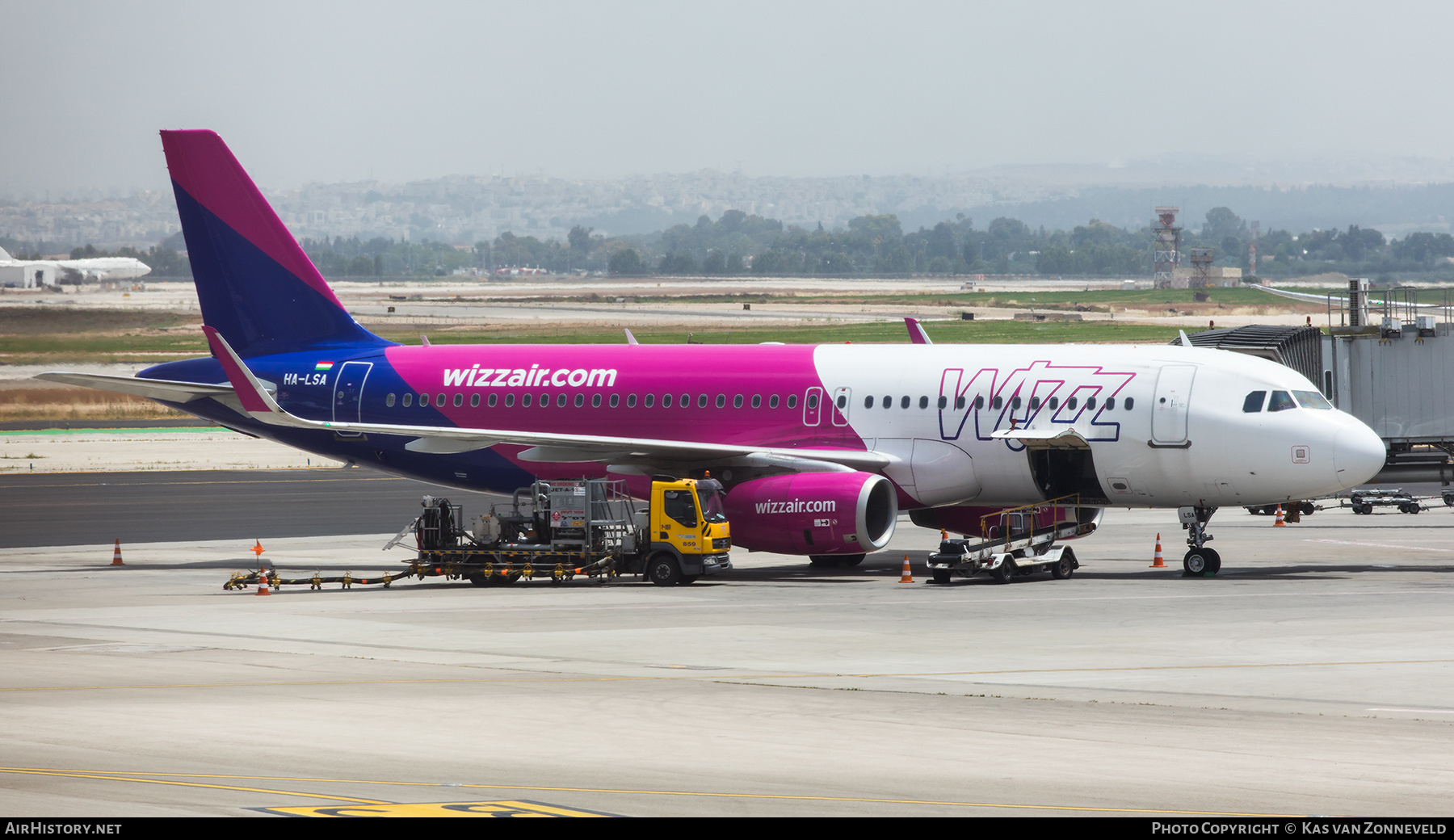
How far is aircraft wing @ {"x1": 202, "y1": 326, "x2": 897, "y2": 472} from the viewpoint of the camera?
1272 inches

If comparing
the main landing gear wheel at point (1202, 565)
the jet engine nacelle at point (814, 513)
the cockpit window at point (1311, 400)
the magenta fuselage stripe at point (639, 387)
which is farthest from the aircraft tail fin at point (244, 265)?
the cockpit window at point (1311, 400)

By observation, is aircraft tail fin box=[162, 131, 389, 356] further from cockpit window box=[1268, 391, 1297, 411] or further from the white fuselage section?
cockpit window box=[1268, 391, 1297, 411]

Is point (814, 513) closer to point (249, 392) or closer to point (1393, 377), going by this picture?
point (249, 392)

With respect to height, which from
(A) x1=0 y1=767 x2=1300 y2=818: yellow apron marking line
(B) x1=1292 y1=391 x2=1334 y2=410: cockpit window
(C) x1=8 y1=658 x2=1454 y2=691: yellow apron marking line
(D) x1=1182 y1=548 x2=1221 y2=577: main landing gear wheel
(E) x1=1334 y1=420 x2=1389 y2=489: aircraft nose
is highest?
(B) x1=1292 y1=391 x2=1334 y2=410: cockpit window

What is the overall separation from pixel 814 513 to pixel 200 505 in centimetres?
2240

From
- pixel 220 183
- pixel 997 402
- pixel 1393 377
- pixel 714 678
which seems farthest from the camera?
pixel 220 183

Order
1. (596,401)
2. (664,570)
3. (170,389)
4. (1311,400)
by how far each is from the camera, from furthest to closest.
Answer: (170,389) < (596,401) < (664,570) < (1311,400)

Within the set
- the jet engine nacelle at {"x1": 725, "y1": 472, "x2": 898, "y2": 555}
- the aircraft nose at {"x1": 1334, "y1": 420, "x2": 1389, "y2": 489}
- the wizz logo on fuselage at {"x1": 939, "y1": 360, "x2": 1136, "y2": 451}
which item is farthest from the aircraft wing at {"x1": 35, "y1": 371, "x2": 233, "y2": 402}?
the aircraft nose at {"x1": 1334, "y1": 420, "x2": 1389, "y2": 489}

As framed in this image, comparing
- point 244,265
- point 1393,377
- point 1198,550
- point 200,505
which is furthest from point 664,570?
point 200,505

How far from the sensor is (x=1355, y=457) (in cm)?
2956

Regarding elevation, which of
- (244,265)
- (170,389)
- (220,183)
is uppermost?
(220,183)

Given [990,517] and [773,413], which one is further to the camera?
[773,413]

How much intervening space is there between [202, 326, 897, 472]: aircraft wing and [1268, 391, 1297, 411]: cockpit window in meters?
7.20
